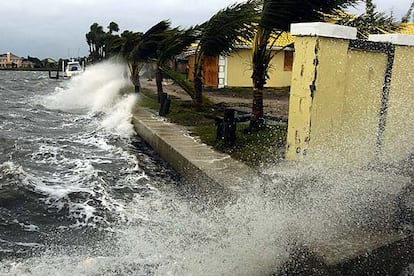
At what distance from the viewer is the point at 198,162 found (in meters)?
8.23

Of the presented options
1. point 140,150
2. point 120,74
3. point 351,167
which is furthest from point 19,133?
point 120,74

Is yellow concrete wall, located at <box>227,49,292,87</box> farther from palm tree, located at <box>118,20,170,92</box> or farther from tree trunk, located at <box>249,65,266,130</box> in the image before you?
tree trunk, located at <box>249,65,266,130</box>

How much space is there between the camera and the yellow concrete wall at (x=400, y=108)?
6.99 meters

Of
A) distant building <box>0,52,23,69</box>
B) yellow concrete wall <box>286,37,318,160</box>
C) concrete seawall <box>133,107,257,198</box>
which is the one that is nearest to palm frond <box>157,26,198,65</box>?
concrete seawall <box>133,107,257,198</box>

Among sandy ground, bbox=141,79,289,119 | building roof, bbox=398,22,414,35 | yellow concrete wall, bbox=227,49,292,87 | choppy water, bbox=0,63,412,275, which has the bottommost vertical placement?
choppy water, bbox=0,63,412,275

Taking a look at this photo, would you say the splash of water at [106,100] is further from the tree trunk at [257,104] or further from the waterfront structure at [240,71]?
the tree trunk at [257,104]

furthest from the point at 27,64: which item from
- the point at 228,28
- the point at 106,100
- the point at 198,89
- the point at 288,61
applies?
the point at 228,28

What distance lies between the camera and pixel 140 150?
40.2ft

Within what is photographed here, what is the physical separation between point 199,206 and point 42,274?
2654mm

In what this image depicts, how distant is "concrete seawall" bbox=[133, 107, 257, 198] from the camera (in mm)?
6907

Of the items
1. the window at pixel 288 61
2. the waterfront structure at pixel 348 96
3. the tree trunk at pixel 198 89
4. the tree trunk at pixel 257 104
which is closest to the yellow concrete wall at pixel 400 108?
the waterfront structure at pixel 348 96

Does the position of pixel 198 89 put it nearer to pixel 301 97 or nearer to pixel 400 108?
pixel 400 108

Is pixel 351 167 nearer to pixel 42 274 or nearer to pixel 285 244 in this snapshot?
pixel 285 244

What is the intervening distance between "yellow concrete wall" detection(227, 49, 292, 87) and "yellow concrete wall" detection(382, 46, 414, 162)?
18.2 metres
